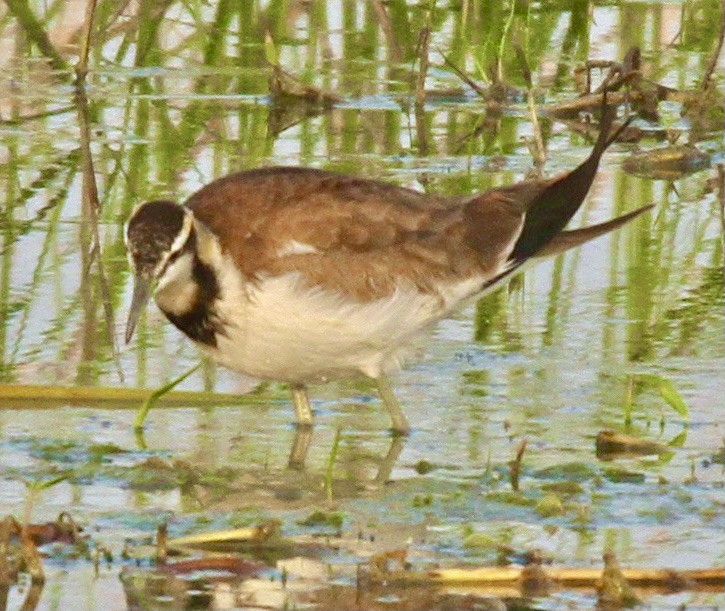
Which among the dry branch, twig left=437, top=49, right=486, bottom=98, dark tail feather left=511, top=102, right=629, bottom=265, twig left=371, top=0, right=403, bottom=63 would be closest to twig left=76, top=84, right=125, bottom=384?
dark tail feather left=511, top=102, right=629, bottom=265

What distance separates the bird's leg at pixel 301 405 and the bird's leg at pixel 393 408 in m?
0.26

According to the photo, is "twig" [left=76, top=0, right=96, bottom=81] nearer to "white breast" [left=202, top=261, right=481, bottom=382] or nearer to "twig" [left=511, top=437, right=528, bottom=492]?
"white breast" [left=202, top=261, right=481, bottom=382]

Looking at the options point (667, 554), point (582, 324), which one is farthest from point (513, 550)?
point (582, 324)

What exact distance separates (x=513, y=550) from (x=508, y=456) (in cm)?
121

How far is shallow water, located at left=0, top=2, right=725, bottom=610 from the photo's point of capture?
6.71 meters

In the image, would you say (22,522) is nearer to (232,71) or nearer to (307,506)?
(307,506)

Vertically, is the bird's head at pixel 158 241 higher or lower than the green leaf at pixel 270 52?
higher

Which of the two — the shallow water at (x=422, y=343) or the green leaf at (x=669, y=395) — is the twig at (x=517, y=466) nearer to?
the shallow water at (x=422, y=343)

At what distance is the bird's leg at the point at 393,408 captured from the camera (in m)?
7.80

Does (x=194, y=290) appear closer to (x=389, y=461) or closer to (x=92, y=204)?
(x=389, y=461)

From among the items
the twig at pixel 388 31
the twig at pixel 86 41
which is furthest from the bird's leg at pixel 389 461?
the twig at pixel 388 31

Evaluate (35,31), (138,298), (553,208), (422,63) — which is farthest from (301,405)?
(35,31)

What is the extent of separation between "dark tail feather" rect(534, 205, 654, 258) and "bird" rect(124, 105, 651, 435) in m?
0.07

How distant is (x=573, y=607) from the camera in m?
5.82
